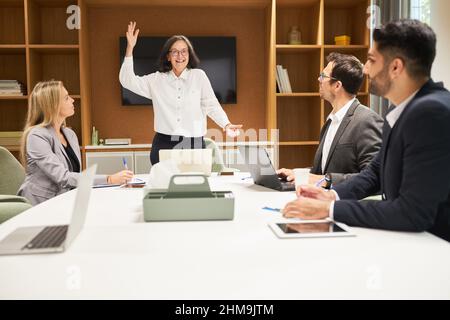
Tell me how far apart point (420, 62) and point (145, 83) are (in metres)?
2.77

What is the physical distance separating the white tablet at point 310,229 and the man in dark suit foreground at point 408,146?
38 mm

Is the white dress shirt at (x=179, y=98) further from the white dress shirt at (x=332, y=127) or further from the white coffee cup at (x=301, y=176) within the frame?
the white coffee cup at (x=301, y=176)

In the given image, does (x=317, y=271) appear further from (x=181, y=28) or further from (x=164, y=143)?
(x=181, y=28)

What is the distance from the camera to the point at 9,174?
9.00 ft

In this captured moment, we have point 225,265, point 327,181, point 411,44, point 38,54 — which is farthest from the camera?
point 38,54

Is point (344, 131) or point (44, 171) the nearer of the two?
point (344, 131)

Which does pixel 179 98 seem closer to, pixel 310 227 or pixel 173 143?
pixel 173 143

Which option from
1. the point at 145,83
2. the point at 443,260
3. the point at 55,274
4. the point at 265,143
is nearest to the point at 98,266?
the point at 55,274

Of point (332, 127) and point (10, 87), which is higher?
point (10, 87)

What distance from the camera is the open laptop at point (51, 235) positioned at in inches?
44.5

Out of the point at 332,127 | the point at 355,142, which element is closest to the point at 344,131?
the point at 355,142

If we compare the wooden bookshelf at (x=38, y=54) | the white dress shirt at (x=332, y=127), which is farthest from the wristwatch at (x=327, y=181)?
the wooden bookshelf at (x=38, y=54)

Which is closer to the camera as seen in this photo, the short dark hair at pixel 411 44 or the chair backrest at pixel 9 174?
the short dark hair at pixel 411 44

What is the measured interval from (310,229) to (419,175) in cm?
34
